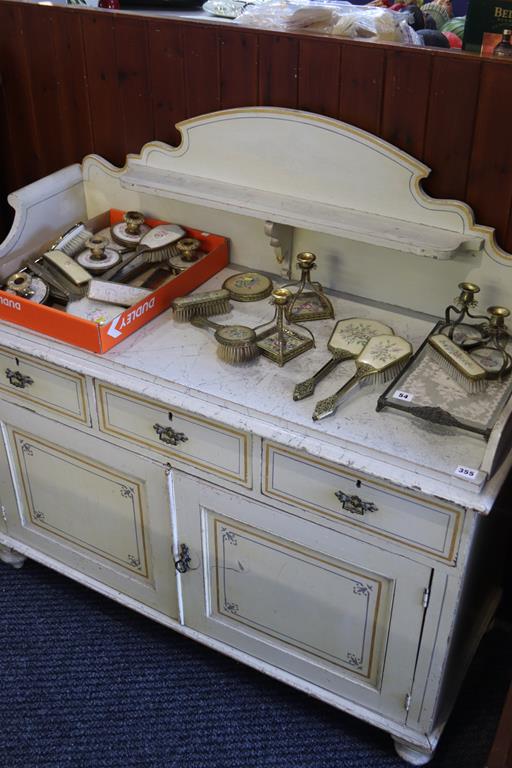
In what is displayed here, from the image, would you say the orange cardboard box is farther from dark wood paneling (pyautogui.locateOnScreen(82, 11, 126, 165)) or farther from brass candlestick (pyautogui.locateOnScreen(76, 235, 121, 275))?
dark wood paneling (pyautogui.locateOnScreen(82, 11, 126, 165))

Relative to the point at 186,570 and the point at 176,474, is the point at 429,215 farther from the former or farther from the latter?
the point at 186,570

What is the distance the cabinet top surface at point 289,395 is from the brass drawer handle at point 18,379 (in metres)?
0.10

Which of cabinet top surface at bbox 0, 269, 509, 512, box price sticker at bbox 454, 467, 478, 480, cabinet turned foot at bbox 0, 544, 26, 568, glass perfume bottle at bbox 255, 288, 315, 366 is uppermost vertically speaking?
glass perfume bottle at bbox 255, 288, 315, 366

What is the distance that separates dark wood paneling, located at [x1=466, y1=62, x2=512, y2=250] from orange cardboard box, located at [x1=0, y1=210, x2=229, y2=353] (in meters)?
0.58

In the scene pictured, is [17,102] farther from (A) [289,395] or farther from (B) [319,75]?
(A) [289,395]

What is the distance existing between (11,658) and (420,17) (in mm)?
1773

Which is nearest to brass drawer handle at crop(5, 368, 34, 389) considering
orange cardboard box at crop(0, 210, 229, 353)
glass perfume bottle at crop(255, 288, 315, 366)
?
orange cardboard box at crop(0, 210, 229, 353)

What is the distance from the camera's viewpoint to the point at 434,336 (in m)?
1.52

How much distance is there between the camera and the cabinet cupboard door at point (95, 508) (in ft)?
5.62

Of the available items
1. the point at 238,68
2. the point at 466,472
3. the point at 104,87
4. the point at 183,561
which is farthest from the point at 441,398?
the point at 104,87

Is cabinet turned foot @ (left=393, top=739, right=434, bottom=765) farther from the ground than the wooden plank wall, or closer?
closer

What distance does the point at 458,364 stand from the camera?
1453 mm

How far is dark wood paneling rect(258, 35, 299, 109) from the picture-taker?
157cm

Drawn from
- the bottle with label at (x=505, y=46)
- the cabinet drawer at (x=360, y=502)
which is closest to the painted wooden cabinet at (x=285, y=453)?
the cabinet drawer at (x=360, y=502)
